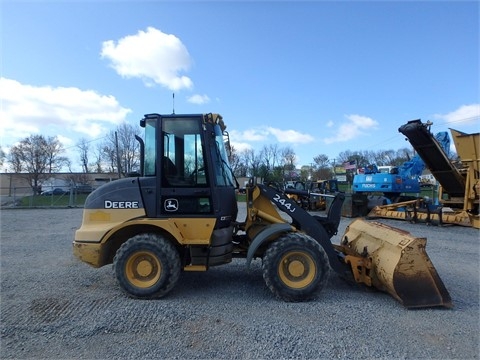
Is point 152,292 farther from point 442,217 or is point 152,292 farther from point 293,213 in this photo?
Result: point 442,217

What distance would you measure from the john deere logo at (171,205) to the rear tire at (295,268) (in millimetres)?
1449

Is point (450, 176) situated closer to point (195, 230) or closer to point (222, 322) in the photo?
point (195, 230)

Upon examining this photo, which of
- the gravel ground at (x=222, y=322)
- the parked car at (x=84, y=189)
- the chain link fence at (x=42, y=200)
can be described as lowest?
the gravel ground at (x=222, y=322)

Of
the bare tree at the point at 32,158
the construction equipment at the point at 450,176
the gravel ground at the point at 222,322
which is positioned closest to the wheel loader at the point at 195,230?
Answer: the gravel ground at the point at 222,322

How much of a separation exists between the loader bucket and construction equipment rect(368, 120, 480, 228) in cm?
817

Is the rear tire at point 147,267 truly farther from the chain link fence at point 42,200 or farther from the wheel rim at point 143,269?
the chain link fence at point 42,200

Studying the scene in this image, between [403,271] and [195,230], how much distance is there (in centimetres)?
278

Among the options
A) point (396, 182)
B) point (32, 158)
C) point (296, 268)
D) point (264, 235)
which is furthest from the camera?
point (32, 158)

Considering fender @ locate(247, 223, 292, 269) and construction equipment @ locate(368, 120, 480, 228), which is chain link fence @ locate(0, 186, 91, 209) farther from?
fender @ locate(247, 223, 292, 269)

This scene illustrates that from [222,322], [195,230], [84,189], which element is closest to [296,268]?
[222,322]

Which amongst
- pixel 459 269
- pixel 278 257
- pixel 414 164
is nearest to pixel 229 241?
pixel 278 257

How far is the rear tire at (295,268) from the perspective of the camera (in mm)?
4871

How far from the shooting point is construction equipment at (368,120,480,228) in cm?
1193

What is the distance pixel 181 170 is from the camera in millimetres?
5242
